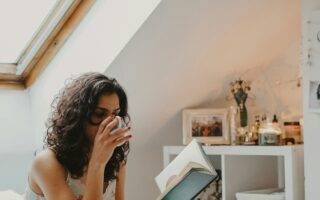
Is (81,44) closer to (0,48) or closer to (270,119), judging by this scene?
(0,48)

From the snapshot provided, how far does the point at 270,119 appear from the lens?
297cm

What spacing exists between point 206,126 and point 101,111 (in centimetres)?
111

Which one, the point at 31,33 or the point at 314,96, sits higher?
the point at 31,33

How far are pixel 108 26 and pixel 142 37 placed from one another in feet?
0.54

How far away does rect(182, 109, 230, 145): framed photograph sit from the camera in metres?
2.82

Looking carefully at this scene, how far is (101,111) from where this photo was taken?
5.97 feet

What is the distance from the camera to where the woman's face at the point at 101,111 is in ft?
5.97

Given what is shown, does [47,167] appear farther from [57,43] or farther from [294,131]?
[294,131]

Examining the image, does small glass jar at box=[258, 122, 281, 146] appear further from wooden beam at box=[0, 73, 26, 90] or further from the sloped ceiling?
wooden beam at box=[0, 73, 26, 90]

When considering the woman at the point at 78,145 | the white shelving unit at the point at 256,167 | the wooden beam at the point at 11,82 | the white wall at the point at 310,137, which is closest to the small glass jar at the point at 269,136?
the white shelving unit at the point at 256,167

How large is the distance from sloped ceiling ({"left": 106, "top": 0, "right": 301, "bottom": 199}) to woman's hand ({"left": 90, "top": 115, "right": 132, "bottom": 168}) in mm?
700

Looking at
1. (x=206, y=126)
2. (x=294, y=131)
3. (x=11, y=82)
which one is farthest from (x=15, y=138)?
(x=294, y=131)

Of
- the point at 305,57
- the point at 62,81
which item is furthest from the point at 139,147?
the point at 305,57

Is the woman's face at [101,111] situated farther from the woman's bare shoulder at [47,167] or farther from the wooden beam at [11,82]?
the wooden beam at [11,82]
